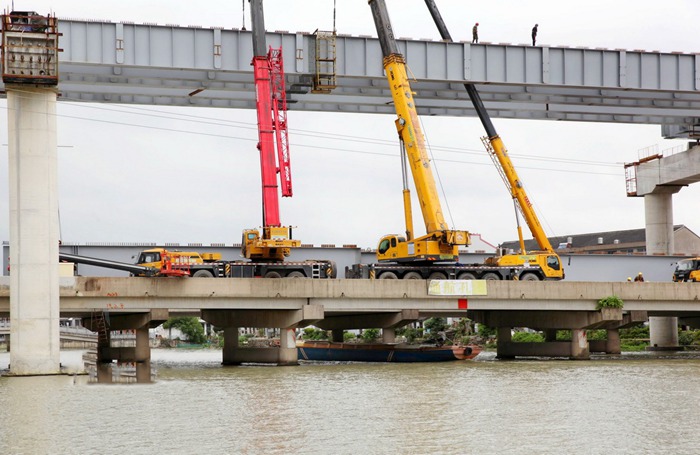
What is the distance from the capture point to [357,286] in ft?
145

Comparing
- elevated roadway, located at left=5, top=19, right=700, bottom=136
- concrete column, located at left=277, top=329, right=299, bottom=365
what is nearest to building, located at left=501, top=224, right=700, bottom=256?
elevated roadway, located at left=5, top=19, right=700, bottom=136

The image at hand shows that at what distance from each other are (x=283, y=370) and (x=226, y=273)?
5.24 m

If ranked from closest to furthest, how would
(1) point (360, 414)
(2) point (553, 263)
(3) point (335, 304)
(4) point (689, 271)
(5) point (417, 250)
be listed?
1. (1) point (360, 414)
2. (3) point (335, 304)
3. (5) point (417, 250)
4. (2) point (553, 263)
5. (4) point (689, 271)

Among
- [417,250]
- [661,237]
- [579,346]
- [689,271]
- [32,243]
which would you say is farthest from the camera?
[661,237]

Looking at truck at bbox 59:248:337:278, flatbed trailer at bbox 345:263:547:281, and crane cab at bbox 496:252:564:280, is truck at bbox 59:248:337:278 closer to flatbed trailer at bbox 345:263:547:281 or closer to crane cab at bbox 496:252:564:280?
flatbed trailer at bbox 345:263:547:281

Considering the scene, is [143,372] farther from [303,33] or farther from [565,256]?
[565,256]

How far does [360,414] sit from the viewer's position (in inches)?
995

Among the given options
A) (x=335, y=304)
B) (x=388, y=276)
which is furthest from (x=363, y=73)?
(x=335, y=304)

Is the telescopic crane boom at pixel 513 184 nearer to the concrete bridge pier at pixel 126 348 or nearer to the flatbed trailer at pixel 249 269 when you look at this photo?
the flatbed trailer at pixel 249 269

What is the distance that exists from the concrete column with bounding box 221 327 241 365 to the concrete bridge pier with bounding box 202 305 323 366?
2.02 feet

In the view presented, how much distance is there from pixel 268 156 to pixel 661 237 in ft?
106

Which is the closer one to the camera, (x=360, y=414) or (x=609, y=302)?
(x=360, y=414)

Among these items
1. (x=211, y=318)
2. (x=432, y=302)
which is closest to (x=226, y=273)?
(x=211, y=318)

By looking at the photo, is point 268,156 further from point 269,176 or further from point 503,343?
point 503,343
